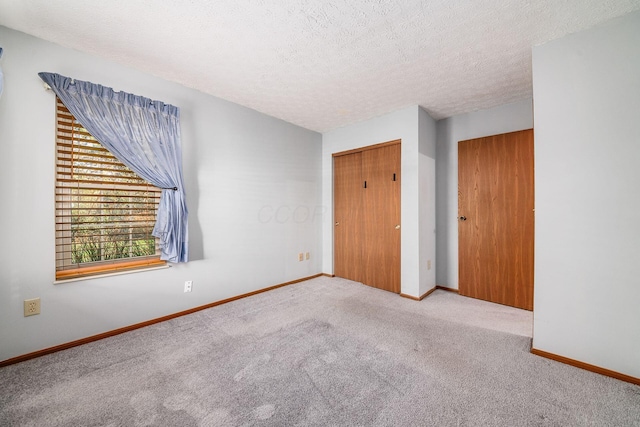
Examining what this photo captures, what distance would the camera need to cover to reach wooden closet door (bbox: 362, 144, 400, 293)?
3.26m

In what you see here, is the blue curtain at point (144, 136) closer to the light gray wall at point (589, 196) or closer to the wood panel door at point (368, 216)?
the wood panel door at point (368, 216)

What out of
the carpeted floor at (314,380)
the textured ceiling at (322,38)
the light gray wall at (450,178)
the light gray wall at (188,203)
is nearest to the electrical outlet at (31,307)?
the light gray wall at (188,203)

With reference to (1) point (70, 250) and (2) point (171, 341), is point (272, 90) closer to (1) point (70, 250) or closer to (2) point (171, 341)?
(1) point (70, 250)

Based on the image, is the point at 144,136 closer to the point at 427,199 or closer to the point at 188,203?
the point at 188,203

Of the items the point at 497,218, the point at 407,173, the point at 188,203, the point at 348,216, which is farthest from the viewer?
the point at 348,216

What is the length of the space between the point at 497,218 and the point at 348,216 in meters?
1.91

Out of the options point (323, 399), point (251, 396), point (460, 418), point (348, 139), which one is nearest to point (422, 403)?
point (460, 418)

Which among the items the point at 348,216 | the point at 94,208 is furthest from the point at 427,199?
the point at 94,208

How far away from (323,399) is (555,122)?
251 cm

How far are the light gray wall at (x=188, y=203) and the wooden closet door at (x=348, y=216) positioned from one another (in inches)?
13.1

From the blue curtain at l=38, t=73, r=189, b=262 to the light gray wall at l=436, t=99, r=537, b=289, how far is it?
127 inches

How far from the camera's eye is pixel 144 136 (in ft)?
7.41

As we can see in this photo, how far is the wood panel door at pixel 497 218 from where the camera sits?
277 centimetres

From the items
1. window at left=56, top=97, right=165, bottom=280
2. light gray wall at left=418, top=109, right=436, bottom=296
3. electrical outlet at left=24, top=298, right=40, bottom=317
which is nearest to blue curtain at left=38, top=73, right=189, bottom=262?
window at left=56, top=97, right=165, bottom=280
